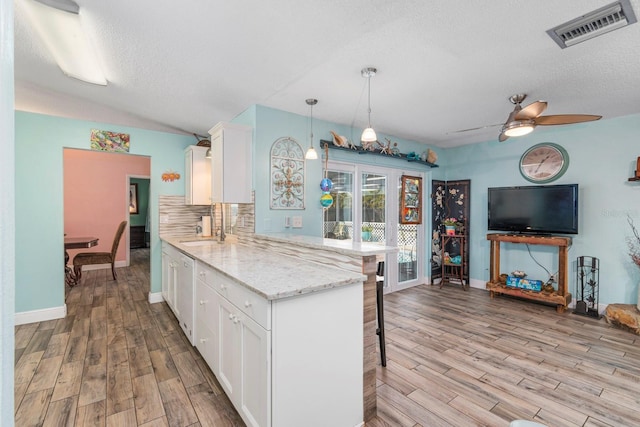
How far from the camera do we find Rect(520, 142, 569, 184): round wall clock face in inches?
163

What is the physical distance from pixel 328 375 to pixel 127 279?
528 centimetres

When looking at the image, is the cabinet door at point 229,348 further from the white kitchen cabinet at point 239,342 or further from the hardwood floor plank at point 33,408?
the hardwood floor plank at point 33,408

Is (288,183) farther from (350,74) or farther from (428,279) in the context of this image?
(428,279)

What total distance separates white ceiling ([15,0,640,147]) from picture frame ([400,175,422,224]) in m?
1.42

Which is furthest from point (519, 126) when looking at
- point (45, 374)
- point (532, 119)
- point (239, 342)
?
point (45, 374)

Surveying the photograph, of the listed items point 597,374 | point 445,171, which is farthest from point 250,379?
point 445,171

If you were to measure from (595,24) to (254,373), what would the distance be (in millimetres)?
2985

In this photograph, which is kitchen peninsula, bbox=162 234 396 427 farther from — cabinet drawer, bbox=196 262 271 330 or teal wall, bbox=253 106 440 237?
teal wall, bbox=253 106 440 237

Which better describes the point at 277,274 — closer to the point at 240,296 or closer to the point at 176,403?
the point at 240,296

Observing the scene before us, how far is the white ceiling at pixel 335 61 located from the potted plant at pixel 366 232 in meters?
1.62

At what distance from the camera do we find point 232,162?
3.18 meters

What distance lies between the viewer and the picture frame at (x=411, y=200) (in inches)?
195

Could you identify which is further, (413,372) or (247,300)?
(413,372)

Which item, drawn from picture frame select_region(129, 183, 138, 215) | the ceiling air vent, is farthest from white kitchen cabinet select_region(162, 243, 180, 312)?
picture frame select_region(129, 183, 138, 215)
